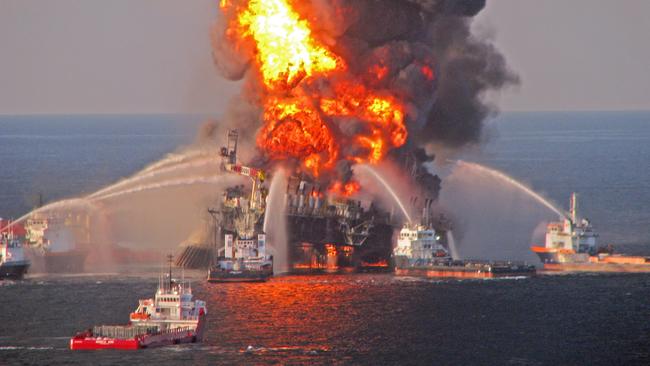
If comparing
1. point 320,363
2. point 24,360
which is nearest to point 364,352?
point 320,363

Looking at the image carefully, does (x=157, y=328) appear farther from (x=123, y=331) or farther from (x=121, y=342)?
(x=121, y=342)

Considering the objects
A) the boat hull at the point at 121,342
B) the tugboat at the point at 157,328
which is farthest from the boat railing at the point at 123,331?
the boat hull at the point at 121,342

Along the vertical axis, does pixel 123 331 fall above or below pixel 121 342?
above

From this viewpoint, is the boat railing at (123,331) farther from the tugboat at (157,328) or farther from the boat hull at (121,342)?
the boat hull at (121,342)

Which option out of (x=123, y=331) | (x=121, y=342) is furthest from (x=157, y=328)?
(x=121, y=342)

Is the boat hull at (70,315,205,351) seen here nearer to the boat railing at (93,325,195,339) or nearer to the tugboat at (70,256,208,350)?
the tugboat at (70,256,208,350)

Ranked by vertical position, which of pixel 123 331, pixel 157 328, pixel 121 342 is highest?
pixel 157 328

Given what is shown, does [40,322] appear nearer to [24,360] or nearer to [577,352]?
[24,360]

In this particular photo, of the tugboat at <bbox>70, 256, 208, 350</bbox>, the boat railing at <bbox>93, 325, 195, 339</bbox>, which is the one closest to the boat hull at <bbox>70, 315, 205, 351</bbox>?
the tugboat at <bbox>70, 256, 208, 350</bbox>
